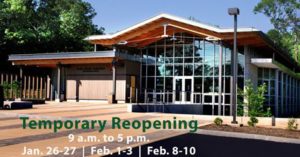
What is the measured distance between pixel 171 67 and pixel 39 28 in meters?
20.7

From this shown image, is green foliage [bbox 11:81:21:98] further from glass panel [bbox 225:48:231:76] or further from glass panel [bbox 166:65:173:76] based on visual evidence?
glass panel [bbox 225:48:231:76]

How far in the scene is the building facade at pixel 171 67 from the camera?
94.9 feet

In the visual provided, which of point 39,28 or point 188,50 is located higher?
point 39,28

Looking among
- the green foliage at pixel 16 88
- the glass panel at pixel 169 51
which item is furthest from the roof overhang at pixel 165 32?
the green foliage at pixel 16 88

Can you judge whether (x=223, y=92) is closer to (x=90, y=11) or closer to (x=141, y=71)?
(x=141, y=71)

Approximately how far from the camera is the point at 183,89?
3125 centimetres

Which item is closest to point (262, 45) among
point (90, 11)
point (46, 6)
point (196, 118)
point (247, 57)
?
point (247, 57)

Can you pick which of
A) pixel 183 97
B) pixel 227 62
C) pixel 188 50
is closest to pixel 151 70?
pixel 188 50

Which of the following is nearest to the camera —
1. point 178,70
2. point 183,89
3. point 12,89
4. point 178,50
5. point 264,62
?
point 264,62

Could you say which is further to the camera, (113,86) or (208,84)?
(113,86)

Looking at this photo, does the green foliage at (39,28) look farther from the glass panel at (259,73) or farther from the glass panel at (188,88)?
the glass panel at (259,73)

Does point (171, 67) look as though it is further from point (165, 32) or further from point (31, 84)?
point (31, 84)

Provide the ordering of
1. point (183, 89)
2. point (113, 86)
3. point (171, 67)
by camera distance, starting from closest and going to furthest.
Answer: point (113, 86) → point (183, 89) → point (171, 67)

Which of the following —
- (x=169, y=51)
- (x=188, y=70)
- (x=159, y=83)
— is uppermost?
(x=169, y=51)
